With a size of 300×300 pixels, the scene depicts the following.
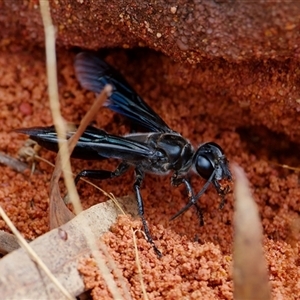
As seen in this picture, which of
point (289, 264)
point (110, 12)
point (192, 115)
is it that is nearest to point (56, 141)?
point (110, 12)

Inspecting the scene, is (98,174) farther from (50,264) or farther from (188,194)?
(50,264)

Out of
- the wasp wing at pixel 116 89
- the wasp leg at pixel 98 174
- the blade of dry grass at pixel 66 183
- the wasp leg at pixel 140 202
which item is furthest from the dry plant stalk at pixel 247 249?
the wasp wing at pixel 116 89

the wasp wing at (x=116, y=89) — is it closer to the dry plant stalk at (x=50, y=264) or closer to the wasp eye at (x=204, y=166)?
the wasp eye at (x=204, y=166)

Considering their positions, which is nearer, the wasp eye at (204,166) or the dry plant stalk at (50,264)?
the dry plant stalk at (50,264)

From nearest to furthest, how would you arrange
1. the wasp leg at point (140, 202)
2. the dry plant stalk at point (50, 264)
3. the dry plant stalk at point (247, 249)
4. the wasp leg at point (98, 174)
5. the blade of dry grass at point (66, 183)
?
the dry plant stalk at point (247, 249) < the dry plant stalk at point (50, 264) < the blade of dry grass at point (66, 183) < the wasp leg at point (140, 202) < the wasp leg at point (98, 174)

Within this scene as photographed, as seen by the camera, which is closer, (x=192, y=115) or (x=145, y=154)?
(x=145, y=154)

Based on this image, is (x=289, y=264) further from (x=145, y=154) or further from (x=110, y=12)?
(x=110, y=12)
